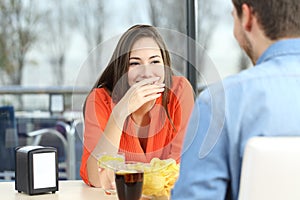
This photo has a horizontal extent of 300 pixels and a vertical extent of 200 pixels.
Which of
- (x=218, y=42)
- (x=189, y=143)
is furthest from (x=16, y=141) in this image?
(x=189, y=143)

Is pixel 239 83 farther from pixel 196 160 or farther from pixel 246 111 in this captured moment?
pixel 196 160

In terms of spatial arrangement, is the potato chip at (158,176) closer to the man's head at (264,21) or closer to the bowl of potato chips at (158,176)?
the bowl of potato chips at (158,176)

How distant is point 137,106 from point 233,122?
3.29ft

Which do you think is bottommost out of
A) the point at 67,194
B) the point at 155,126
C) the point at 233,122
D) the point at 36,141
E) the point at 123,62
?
the point at 36,141

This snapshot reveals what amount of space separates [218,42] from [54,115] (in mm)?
1243

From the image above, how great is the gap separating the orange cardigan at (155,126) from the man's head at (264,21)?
979mm

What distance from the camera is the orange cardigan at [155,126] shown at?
223 centimetres

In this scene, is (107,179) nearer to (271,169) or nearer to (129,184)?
(129,184)

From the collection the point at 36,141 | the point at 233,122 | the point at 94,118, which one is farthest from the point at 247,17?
the point at 36,141

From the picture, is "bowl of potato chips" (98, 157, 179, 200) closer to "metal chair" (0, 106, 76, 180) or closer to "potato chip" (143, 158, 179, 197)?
"potato chip" (143, 158, 179, 197)

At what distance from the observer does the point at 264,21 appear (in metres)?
1.17

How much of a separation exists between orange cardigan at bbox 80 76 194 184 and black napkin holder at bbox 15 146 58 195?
0.69 ft

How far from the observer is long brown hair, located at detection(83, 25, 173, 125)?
2299 millimetres

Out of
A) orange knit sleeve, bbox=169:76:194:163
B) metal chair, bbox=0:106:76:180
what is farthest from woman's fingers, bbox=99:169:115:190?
metal chair, bbox=0:106:76:180
